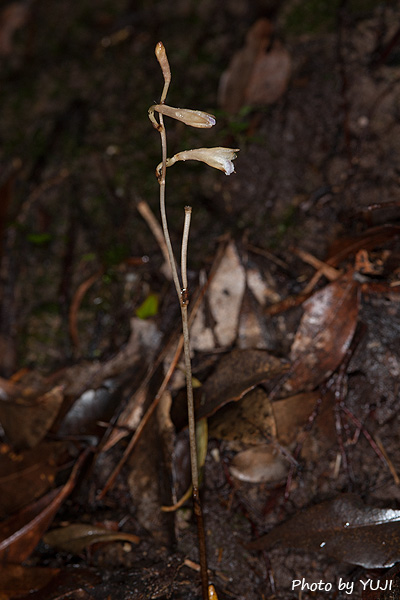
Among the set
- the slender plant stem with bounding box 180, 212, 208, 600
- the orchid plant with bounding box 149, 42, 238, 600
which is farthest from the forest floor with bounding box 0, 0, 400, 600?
the orchid plant with bounding box 149, 42, 238, 600

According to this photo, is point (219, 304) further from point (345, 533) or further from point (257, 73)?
point (257, 73)

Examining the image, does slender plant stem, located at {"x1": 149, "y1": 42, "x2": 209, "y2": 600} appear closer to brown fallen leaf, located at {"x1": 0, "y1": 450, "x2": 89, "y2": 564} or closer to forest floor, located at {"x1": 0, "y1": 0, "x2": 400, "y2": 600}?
forest floor, located at {"x1": 0, "y1": 0, "x2": 400, "y2": 600}

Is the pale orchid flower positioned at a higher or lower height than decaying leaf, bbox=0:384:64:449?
higher

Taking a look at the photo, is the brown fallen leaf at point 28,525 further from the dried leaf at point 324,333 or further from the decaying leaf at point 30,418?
the dried leaf at point 324,333

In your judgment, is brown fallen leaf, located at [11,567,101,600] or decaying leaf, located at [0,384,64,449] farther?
decaying leaf, located at [0,384,64,449]

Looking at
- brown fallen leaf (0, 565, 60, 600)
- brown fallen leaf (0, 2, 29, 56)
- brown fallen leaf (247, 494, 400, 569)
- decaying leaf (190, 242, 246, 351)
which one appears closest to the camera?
brown fallen leaf (247, 494, 400, 569)

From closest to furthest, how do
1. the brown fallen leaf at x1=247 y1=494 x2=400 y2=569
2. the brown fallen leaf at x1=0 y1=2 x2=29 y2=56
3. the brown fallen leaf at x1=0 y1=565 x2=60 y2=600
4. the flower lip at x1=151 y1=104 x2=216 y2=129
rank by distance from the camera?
1. the flower lip at x1=151 y1=104 x2=216 y2=129
2. the brown fallen leaf at x1=247 y1=494 x2=400 y2=569
3. the brown fallen leaf at x1=0 y1=565 x2=60 y2=600
4. the brown fallen leaf at x1=0 y1=2 x2=29 y2=56
